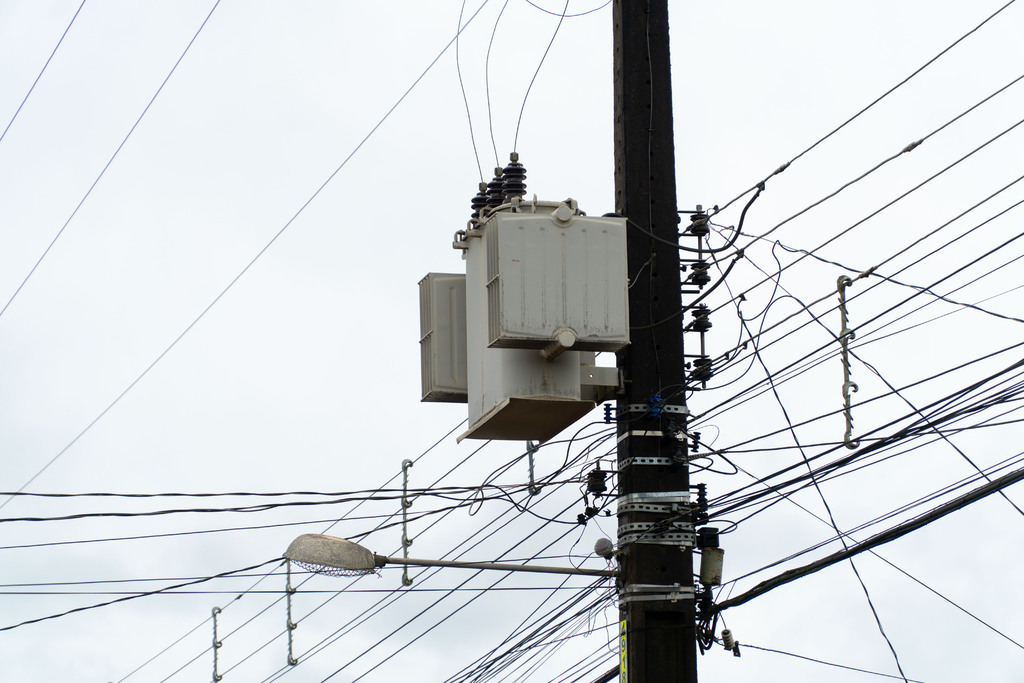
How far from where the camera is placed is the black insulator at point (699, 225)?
35.6 feet

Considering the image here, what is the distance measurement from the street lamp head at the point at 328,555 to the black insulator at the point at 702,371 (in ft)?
8.10

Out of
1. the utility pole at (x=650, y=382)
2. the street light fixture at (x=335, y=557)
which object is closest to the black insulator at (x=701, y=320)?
the utility pole at (x=650, y=382)

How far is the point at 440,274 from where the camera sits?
1145 centimetres

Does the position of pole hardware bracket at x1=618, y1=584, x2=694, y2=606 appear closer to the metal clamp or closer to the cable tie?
the metal clamp

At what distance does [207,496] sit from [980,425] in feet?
20.7

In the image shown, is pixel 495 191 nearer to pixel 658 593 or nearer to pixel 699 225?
pixel 699 225

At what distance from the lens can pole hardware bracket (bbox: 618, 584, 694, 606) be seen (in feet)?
32.7

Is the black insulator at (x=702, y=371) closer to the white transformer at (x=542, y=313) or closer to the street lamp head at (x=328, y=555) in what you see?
the white transformer at (x=542, y=313)

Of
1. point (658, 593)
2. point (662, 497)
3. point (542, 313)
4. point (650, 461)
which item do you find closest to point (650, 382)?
point (650, 461)

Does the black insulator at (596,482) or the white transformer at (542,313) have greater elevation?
the white transformer at (542,313)

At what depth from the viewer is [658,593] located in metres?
9.98

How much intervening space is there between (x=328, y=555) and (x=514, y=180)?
3.02 metres

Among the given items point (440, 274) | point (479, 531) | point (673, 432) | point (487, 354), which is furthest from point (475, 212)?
point (479, 531)

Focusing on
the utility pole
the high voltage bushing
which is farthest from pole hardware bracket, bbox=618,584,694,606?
the high voltage bushing
